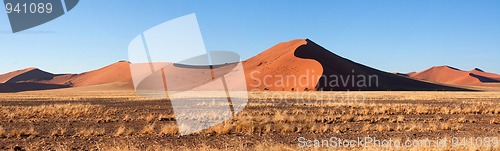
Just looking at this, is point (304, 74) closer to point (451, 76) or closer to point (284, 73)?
point (284, 73)

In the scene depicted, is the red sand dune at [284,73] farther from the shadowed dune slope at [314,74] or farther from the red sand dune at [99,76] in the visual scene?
the red sand dune at [99,76]

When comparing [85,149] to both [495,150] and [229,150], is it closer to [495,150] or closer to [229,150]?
[229,150]

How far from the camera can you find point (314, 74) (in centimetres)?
7275

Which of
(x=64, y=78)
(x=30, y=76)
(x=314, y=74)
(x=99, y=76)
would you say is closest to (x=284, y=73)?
(x=314, y=74)

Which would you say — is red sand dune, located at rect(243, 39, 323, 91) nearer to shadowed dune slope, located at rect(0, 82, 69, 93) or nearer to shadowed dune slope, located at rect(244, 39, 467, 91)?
shadowed dune slope, located at rect(244, 39, 467, 91)

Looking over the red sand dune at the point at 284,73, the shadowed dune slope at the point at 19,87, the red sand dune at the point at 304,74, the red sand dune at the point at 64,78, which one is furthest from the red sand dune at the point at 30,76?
the red sand dune at the point at 284,73

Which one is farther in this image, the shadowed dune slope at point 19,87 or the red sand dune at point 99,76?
the red sand dune at point 99,76

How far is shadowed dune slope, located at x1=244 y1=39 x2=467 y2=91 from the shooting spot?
72.4 metres

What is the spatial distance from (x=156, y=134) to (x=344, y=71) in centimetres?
7259

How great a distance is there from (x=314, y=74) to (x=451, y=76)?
127736mm

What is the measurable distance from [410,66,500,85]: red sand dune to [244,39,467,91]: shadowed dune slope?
7450 centimetres

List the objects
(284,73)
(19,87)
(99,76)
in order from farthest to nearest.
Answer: (99,76) → (19,87) → (284,73)

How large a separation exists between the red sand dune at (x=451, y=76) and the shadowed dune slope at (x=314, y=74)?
7450 centimetres

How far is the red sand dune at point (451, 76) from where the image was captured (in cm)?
16020
